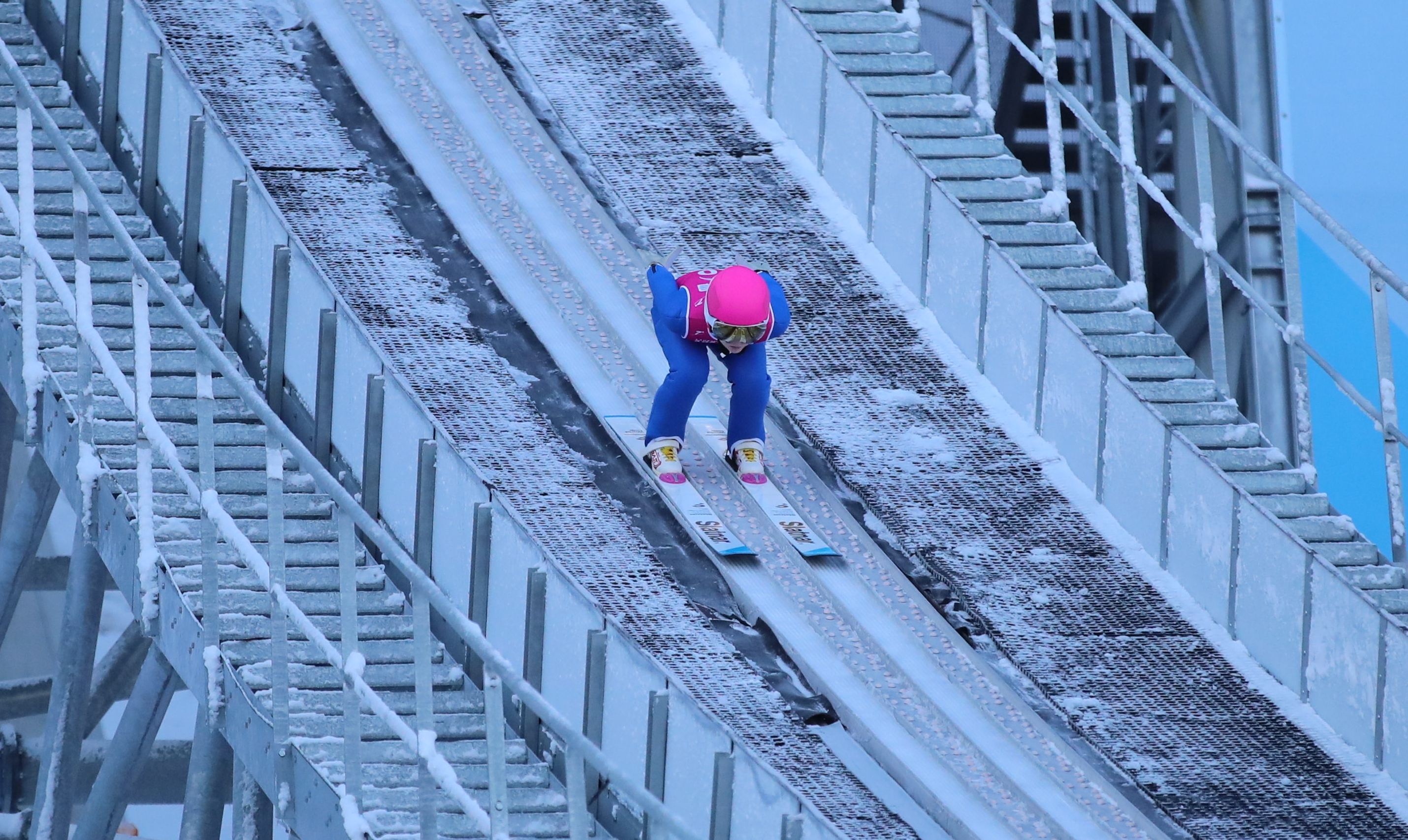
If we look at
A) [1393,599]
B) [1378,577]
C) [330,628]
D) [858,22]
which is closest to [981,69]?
[858,22]

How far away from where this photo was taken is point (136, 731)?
720 cm

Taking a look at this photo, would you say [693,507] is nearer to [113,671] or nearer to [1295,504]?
[1295,504]

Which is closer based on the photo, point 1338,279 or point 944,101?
point 944,101

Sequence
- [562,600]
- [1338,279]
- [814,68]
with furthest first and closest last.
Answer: [1338,279] → [814,68] → [562,600]

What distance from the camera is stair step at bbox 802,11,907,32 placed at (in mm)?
10758

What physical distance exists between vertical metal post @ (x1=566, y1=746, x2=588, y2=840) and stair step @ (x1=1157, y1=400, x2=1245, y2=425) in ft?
14.6

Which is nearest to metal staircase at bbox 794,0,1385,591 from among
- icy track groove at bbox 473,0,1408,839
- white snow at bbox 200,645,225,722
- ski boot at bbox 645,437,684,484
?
icy track groove at bbox 473,0,1408,839

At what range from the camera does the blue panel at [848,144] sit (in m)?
9.51

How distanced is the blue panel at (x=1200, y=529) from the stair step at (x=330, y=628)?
2905 millimetres

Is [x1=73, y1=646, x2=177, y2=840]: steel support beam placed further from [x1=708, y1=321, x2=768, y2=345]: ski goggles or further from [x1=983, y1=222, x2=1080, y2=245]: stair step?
[x1=983, y1=222, x2=1080, y2=245]: stair step

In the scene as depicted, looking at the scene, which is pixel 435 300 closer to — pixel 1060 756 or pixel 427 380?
pixel 427 380

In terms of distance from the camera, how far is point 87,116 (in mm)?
8984

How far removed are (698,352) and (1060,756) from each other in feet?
6.83

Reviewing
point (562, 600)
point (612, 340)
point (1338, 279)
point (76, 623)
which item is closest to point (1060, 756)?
point (562, 600)
